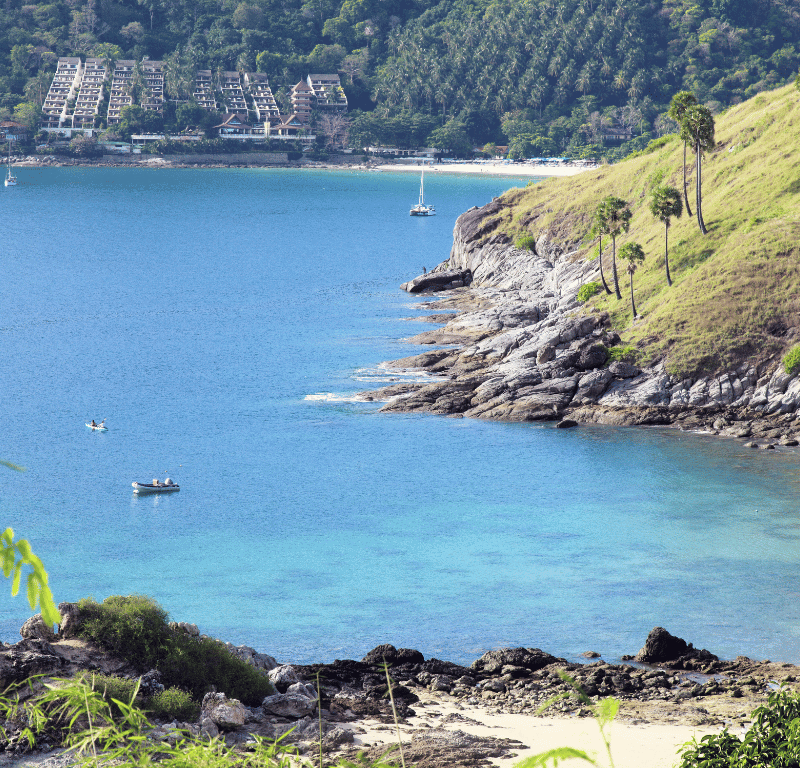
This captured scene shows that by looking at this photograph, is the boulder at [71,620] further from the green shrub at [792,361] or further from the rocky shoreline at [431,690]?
the green shrub at [792,361]

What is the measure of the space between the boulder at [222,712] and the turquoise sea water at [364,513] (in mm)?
13874

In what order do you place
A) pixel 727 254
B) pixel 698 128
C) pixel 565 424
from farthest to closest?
pixel 698 128 → pixel 727 254 → pixel 565 424

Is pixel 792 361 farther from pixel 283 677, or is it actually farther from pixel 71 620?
pixel 71 620

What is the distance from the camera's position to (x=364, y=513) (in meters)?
66.2

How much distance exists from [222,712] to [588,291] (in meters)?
76.7

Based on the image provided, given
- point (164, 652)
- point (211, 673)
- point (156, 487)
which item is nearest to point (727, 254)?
point (156, 487)

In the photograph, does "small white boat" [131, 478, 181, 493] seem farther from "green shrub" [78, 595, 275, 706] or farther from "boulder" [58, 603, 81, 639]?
"boulder" [58, 603, 81, 639]

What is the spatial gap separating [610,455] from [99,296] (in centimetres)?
10094

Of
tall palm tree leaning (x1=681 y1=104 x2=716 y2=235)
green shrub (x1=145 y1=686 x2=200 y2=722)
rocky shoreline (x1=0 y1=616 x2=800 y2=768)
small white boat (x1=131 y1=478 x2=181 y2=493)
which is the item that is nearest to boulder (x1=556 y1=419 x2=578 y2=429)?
tall palm tree leaning (x1=681 y1=104 x2=716 y2=235)

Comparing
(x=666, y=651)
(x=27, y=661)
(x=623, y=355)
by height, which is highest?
(x=623, y=355)

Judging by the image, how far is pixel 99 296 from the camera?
15200cm

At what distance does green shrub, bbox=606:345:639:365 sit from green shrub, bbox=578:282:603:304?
54.8 feet

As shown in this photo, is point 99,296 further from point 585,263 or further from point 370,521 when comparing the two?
point 370,521

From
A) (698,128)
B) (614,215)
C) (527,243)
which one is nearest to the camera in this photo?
(698,128)
